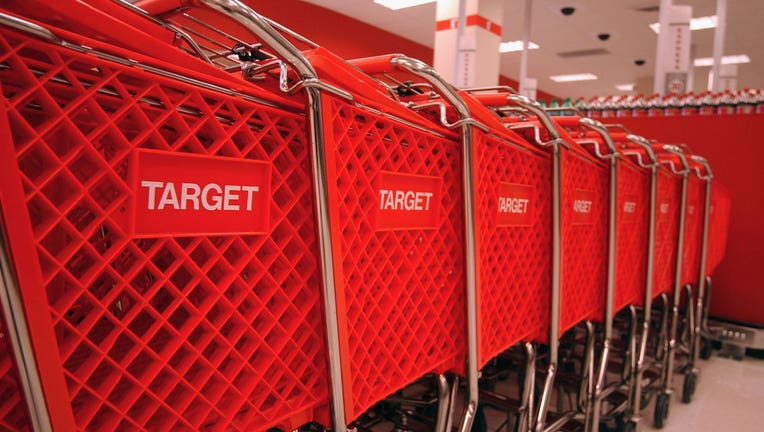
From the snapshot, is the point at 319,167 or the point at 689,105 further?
the point at 689,105

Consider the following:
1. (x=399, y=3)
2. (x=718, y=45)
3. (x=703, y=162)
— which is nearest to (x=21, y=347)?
(x=703, y=162)

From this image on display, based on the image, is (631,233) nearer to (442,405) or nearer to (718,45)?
(442,405)

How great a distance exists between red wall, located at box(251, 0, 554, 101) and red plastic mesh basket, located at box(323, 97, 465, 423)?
7219 mm

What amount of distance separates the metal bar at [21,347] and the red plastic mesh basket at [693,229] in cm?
391

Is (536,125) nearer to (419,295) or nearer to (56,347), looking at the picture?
(419,295)

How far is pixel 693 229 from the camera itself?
3.87m

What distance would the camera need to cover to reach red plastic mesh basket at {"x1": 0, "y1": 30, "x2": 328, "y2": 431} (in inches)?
28.0

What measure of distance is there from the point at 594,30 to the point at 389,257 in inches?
418

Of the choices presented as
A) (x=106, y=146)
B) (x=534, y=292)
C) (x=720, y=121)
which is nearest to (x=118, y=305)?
(x=106, y=146)

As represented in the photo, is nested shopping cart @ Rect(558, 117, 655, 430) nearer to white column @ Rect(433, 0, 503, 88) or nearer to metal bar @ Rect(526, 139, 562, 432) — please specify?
metal bar @ Rect(526, 139, 562, 432)

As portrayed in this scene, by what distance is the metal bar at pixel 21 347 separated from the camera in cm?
67

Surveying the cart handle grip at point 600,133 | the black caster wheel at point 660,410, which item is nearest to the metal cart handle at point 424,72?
the cart handle grip at point 600,133

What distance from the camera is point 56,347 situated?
730mm

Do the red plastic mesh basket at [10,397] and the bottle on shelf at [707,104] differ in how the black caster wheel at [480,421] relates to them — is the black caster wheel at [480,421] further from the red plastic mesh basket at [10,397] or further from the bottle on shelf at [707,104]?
the bottle on shelf at [707,104]
